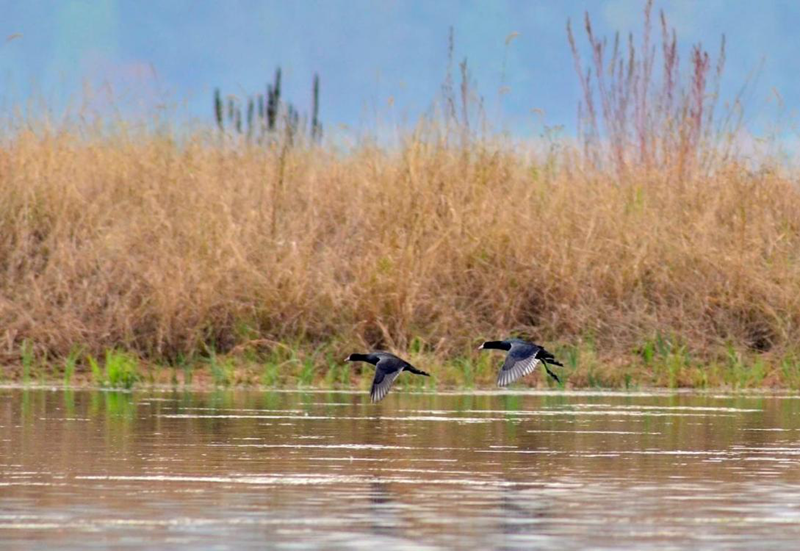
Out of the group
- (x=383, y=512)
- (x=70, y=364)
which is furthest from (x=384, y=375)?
(x=383, y=512)

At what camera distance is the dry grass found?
43.4 ft

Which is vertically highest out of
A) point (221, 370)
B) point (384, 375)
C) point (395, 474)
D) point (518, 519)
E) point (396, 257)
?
point (396, 257)

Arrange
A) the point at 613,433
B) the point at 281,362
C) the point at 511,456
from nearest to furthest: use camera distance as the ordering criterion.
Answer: the point at 511,456
the point at 613,433
the point at 281,362

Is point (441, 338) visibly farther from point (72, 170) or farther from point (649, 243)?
point (72, 170)

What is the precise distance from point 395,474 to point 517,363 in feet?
10.7

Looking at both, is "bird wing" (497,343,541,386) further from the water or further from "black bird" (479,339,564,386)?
the water

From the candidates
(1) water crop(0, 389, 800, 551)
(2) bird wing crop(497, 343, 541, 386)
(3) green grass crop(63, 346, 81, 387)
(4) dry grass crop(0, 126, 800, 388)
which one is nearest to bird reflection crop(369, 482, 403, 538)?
(1) water crop(0, 389, 800, 551)

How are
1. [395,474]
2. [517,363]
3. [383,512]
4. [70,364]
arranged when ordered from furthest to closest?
[70,364], [517,363], [395,474], [383,512]

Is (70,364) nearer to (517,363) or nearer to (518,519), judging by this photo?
Result: (517,363)

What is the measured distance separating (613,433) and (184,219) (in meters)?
6.46

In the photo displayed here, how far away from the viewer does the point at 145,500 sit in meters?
6.06

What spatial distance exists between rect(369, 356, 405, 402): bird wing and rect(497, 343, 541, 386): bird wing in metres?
0.63

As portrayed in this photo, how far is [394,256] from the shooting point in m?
13.6

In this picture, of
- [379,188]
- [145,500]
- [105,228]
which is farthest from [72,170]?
[145,500]
